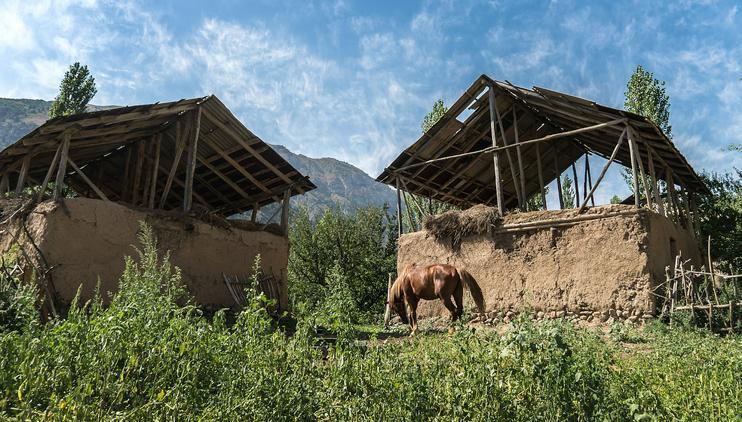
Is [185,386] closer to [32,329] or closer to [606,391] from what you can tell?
[32,329]

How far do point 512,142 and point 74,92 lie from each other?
22567mm

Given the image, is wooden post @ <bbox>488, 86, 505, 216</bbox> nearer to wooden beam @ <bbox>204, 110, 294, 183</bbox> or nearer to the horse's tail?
the horse's tail

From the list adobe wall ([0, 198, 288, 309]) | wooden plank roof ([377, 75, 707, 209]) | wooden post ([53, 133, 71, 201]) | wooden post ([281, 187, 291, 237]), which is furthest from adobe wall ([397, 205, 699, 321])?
wooden post ([53, 133, 71, 201])

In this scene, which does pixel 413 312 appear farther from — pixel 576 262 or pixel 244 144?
pixel 244 144

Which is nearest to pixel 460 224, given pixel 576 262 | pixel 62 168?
pixel 576 262

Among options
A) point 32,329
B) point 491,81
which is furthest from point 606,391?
point 491,81

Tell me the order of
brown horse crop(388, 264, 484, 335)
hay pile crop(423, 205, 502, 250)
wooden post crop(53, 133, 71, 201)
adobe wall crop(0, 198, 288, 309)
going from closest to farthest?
1. adobe wall crop(0, 198, 288, 309)
2. wooden post crop(53, 133, 71, 201)
3. brown horse crop(388, 264, 484, 335)
4. hay pile crop(423, 205, 502, 250)

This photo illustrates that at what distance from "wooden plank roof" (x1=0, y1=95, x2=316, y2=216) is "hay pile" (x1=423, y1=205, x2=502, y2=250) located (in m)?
3.75

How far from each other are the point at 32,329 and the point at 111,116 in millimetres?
7485

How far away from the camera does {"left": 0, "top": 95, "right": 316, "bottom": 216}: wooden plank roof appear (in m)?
10.1

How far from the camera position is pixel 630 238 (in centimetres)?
998

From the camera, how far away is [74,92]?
25.8 m

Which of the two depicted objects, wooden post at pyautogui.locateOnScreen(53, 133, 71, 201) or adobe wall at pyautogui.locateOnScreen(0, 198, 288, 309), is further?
wooden post at pyautogui.locateOnScreen(53, 133, 71, 201)

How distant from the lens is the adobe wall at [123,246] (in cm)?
864
